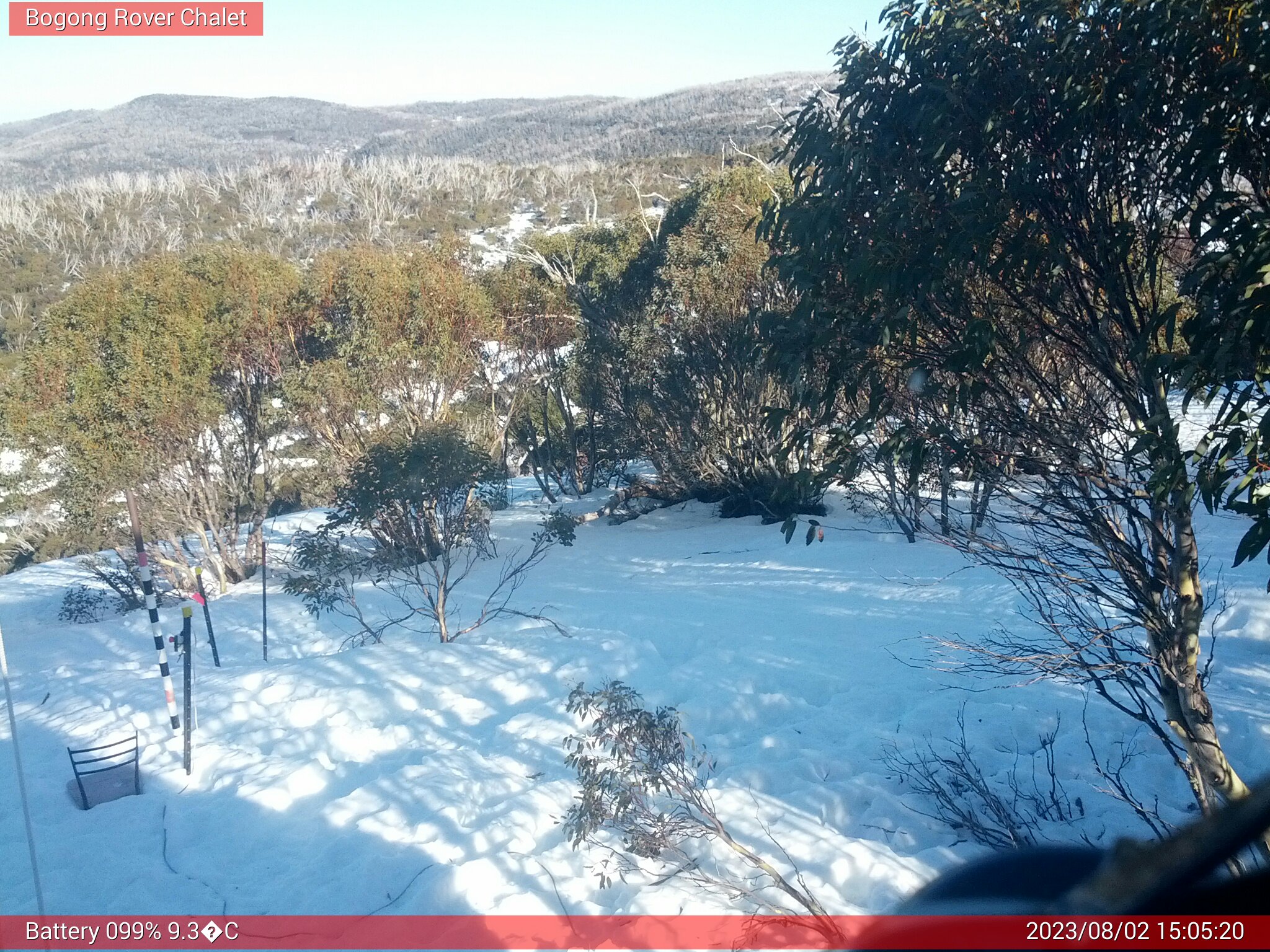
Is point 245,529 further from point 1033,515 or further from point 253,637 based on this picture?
point 1033,515

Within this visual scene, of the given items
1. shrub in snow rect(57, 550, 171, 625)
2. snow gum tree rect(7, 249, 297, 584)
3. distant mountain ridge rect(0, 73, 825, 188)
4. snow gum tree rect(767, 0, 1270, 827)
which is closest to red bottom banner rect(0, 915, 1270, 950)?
snow gum tree rect(767, 0, 1270, 827)

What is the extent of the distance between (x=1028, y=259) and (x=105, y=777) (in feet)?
21.5

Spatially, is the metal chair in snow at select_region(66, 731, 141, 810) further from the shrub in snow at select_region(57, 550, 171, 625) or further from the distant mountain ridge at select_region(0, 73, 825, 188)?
the distant mountain ridge at select_region(0, 73, 825, 188)

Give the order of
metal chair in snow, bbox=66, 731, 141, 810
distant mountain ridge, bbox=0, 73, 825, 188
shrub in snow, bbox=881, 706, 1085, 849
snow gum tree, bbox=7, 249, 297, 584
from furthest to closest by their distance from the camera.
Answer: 1. distant mountain ridge, bbox=0, 73, 825, 188
2. snow gum tree, bbox=7, 249, 297, 584
3. metal chair in snow, bbox=66, 731, 141, 810
4. shrub in snow, bbox=881, 706, 1085, 849

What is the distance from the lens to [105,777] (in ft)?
19.7

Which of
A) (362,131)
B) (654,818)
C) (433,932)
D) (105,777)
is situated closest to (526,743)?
(654,818)

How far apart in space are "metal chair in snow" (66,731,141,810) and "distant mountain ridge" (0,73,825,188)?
171 feet

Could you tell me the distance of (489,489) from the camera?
473 inches

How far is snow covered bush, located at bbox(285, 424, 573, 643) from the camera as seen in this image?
1070 centimetres

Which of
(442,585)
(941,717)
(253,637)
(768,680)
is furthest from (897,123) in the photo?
(253,637)

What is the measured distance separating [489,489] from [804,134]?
884 cm

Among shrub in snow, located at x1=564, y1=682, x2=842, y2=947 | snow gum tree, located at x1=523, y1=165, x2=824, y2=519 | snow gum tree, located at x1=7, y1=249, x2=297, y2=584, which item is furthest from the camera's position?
snow gum tree, located at x1=523, y1=165, x2=824, y2=519

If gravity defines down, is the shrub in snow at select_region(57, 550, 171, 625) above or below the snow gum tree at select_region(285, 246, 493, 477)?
below

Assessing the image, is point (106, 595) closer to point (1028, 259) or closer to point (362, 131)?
point (1028, 259)
